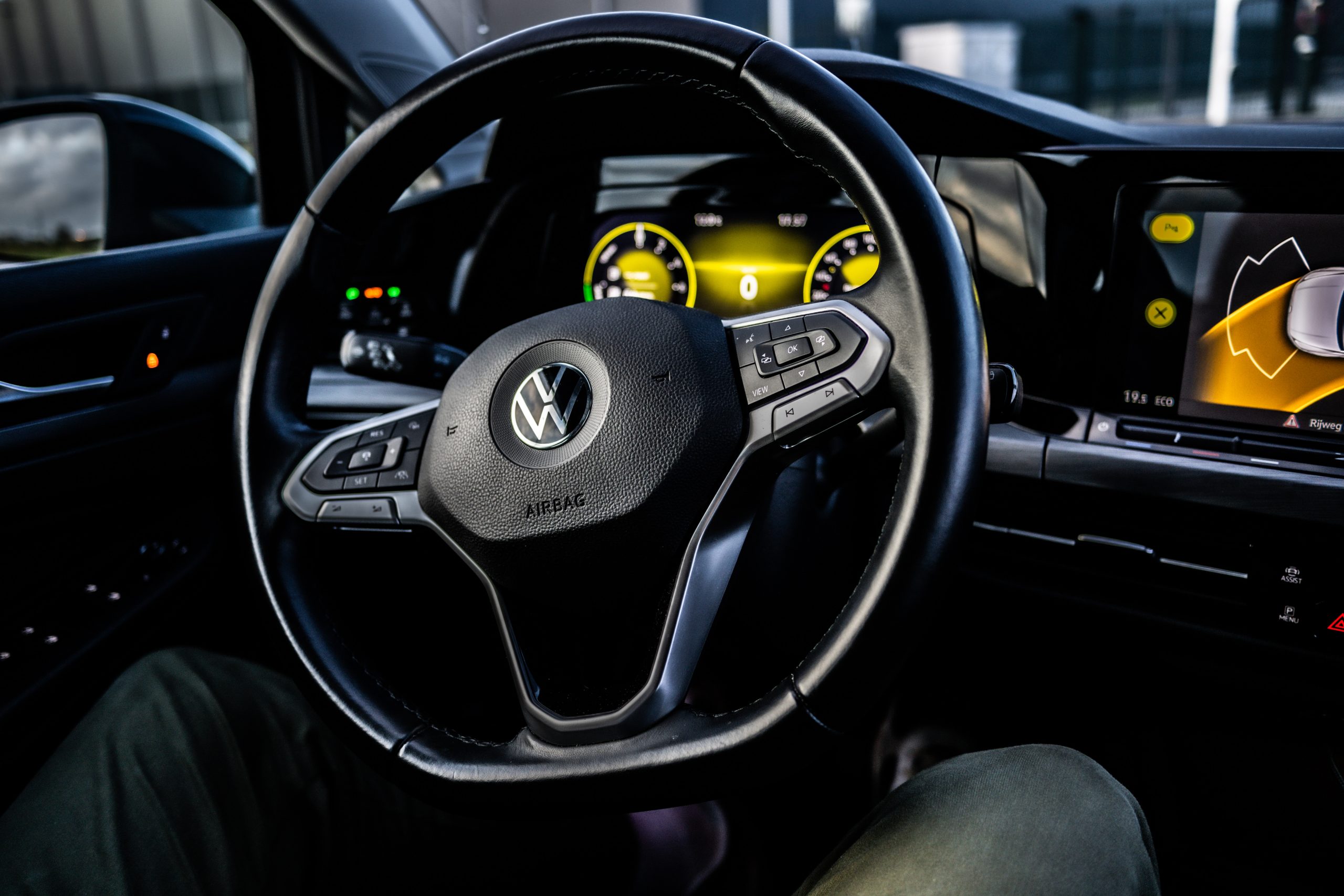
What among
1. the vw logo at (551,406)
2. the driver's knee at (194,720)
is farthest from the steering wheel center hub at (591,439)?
the driver's knee at (194,720)

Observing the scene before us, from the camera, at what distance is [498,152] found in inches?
59.9

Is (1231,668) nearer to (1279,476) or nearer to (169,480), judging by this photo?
(1279,476)

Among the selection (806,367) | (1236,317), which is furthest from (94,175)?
(1236,317)

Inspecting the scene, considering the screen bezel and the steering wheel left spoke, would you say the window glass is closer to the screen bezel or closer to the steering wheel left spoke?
the steering wheel left spoke

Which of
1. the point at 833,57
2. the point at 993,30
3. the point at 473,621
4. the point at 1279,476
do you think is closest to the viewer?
the point at 1279,476

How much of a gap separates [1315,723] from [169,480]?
152 cm

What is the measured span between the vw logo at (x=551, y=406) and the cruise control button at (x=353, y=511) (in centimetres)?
17

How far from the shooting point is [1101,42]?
23.2 feet

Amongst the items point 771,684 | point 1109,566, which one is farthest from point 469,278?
point 1109,566

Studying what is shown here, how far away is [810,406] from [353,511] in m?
0.45

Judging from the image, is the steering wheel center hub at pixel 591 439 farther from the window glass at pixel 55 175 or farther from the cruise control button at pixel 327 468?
the window glass at pixel 55 175

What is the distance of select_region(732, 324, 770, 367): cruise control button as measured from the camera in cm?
85

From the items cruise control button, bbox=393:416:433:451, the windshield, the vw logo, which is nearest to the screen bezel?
the windshield

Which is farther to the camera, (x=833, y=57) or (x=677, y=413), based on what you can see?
(x=833, y=57)
